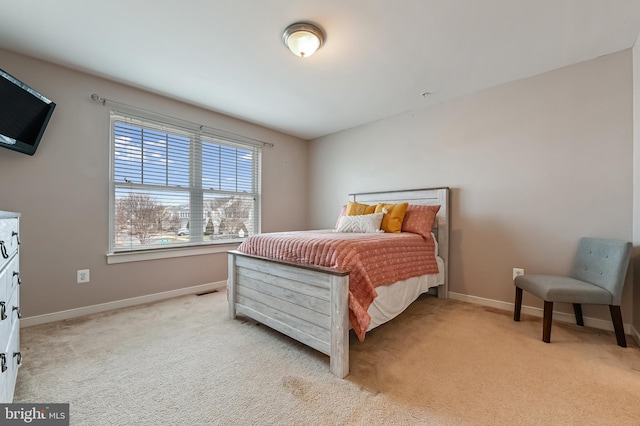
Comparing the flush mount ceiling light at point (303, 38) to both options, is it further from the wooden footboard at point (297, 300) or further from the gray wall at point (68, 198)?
the gray wall at point (68, 198)

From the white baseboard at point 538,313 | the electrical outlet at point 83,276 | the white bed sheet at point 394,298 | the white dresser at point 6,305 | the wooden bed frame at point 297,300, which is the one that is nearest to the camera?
the white dresser at point 6,305

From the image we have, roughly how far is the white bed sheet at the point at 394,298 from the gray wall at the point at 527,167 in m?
0.84

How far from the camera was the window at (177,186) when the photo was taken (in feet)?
8.98

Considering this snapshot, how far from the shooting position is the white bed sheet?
184 cm

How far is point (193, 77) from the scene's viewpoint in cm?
257

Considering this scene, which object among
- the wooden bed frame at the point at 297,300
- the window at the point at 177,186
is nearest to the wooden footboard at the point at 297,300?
the wooden bed frame at the point at 297,300

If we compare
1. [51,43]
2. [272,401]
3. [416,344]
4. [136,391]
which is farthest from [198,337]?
[51,43]

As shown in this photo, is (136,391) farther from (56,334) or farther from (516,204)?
(516,204)

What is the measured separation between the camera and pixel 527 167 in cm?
257

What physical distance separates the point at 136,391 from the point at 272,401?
2.48ft

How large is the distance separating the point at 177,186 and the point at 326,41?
7.54 feet

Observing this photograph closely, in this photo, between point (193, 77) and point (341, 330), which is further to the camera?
point (193, 77)

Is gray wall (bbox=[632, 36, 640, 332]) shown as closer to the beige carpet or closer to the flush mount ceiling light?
the beige carpet

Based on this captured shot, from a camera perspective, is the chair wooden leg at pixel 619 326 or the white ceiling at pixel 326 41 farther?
the chair wooden leg at pixel 619 326
